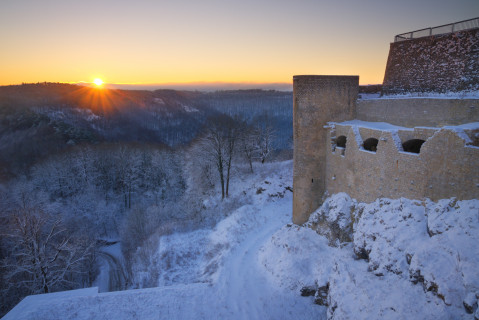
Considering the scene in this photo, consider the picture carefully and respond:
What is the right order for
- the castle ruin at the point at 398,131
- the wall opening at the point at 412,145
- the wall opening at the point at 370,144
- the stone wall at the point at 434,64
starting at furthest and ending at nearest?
the wall opening at the point at 370,144 < the stone wall at the point at 434,64 < the wall opening at the point at 412,145 < the castle ruin at the point at 398,131

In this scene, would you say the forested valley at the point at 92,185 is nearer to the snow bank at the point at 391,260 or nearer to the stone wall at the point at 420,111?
the snow bank at the point at 391,260

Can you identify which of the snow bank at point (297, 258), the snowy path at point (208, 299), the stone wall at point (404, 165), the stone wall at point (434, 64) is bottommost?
the snowy path at point (208, 299)

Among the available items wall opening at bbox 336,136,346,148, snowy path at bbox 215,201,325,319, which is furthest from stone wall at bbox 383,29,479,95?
snowy path at bbox 215,201,325,319

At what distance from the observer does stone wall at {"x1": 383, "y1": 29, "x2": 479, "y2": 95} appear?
1173cm

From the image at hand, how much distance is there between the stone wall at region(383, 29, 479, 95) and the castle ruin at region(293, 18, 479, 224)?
1.6 inches

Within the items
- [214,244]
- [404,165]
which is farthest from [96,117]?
[404,165]

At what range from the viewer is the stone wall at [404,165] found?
27.9 feet

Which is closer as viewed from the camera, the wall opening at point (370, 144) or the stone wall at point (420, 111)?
the stone wall at point (420, 111)

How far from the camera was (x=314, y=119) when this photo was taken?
571 inches

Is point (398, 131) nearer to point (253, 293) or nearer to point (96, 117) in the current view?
point (253, 293)

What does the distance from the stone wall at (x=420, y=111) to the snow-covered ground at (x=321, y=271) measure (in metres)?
4.13

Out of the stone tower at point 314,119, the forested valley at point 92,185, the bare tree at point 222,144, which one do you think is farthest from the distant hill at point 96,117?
the stone tower at point 314,119

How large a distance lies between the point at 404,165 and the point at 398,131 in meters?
1.44

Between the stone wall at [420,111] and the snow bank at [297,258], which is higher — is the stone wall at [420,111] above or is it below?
above
